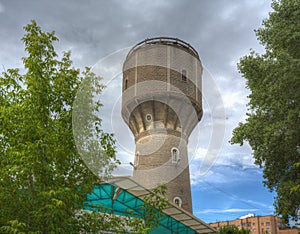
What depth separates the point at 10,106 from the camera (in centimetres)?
825

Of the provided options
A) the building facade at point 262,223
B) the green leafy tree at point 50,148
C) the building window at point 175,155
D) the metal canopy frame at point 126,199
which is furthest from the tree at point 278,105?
the building facade at point 262,223

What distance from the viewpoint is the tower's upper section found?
952 inches

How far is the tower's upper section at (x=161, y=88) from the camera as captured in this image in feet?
79.4

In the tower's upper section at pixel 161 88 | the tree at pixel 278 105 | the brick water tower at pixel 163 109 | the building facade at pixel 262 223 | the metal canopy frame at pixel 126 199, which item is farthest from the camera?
the building facade at pixel 262 223

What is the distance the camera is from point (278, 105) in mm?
15070

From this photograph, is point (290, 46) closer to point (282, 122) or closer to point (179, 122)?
point (282, 122)

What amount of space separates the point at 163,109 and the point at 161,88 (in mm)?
1551

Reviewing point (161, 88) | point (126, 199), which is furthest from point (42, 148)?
point (161, 88)

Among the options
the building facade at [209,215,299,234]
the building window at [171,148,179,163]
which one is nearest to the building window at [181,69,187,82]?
the building window at [171,148,179,163]

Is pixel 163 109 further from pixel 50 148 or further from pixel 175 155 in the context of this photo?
pixel 50 148

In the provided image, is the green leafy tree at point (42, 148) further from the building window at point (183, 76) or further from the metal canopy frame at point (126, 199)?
the building window at point (183, 76)

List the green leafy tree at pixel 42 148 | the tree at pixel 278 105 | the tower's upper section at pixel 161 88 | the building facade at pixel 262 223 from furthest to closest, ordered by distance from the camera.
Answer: the building facade at pixel 262 223 → the tower's upper section at pixel 161 88 → the tree at pixel 278 105 → the green leafy tree at pixel 42 148

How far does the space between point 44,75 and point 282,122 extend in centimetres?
1007

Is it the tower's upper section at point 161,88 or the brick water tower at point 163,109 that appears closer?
the tower's upper section at point 161,88
